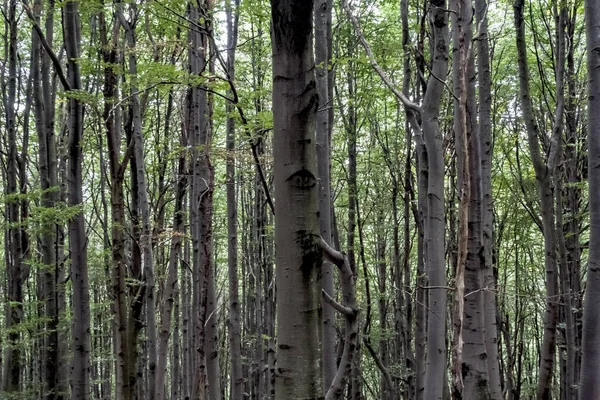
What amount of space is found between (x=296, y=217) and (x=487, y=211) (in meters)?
3.27

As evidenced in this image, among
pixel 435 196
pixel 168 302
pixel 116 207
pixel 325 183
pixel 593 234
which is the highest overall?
pixel 325 183

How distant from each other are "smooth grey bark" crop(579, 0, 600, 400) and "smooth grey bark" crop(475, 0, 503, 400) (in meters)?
0.63

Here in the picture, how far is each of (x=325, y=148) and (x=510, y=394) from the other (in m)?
7.89

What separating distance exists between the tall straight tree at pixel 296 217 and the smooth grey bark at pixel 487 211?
99.7 inches

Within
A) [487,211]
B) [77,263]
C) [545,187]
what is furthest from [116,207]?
[545,187]

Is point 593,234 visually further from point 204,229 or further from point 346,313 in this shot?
point 204,229

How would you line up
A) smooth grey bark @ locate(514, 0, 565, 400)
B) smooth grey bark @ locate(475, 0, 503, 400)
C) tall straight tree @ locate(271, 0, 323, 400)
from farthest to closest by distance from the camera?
smooth grey bark @ locate(514, 0, 565, 400)
smooth grey bark @ locate(475, 0, 503, 400)
tall straight tree @ locate(271, 0, 323, 400)

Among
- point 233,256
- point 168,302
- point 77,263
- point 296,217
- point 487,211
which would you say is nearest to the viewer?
point 296,217

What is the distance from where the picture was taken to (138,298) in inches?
233

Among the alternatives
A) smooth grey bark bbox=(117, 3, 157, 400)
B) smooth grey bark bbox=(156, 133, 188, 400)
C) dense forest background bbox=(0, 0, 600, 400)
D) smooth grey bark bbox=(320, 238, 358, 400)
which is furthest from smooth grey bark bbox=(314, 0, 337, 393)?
smooth grey bark bbox=(320, 238, 358, 400)

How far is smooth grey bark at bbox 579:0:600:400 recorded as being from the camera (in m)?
3.42

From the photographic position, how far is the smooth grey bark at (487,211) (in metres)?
3.77

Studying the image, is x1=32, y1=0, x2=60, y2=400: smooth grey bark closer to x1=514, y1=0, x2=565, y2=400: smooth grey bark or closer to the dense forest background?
the dense forest background

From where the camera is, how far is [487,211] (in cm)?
416
